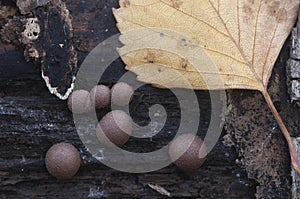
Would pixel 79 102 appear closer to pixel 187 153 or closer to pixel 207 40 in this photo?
pixel 187 153

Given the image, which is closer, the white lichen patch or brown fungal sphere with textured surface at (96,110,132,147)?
brown fungal sphere with textured surface at (96,110,132,147)

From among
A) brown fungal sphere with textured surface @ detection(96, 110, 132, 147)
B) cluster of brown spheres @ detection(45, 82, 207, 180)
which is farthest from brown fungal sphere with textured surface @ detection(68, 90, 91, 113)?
brown fungal sphere with textured surface @ detection(96, 110, 132, 147)

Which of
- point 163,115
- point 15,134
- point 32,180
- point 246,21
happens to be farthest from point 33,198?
point 246,21

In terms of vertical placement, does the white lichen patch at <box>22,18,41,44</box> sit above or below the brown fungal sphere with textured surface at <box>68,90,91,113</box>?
above

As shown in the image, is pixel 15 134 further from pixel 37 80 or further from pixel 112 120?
pixel 112 120

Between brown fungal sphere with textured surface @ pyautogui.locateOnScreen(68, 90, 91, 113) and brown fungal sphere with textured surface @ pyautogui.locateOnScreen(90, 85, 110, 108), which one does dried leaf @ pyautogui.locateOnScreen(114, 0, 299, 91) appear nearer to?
brown fungal sphere with textured surface @ pyautogui.locateOnScreen(90, 85, 110, 108)

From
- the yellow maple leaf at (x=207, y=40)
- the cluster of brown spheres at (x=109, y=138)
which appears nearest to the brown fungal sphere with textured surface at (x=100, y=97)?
the cluster of brown spheres at (x=109, y=138)

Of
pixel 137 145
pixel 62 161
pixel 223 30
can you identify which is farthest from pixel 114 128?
pixel 223 30
